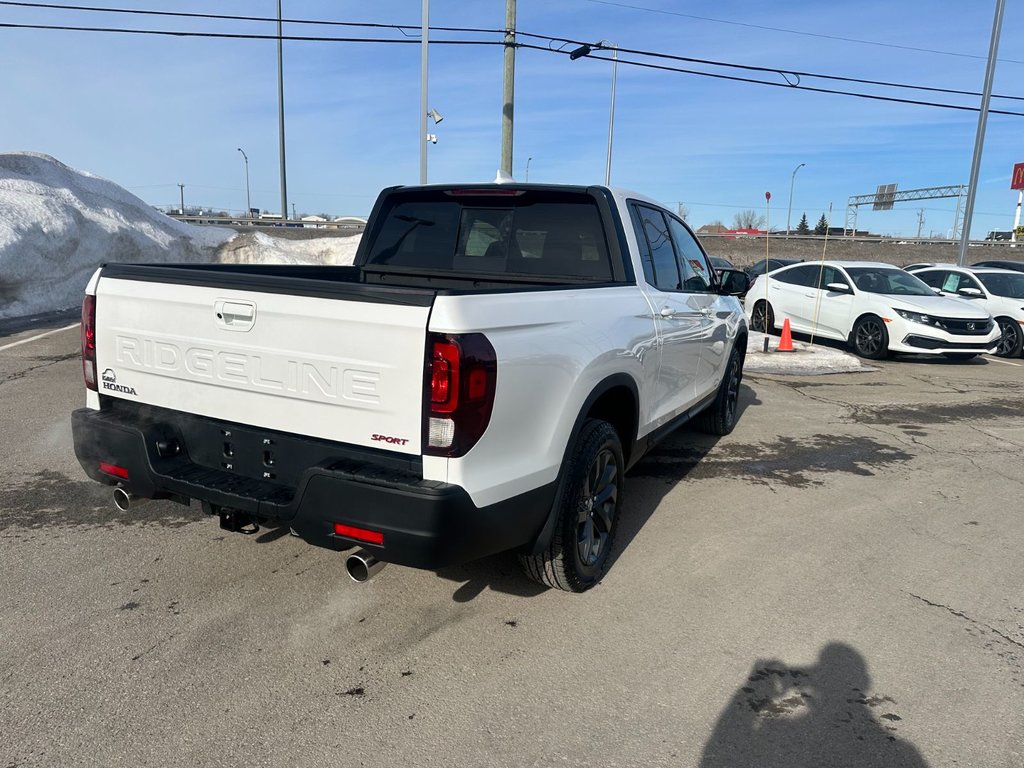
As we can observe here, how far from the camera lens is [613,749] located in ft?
8.22

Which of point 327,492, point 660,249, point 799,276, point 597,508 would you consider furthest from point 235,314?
point 799,276

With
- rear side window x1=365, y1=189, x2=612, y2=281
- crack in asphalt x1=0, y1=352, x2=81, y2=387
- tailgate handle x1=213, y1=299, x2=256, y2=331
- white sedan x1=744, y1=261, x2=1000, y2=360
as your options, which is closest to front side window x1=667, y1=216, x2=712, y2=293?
rear side window x1=365, y1=189, x2=612, y2=281

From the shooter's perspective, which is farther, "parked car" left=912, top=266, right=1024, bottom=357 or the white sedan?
"parked car" left=912, top=266, right=1024, bottom=357

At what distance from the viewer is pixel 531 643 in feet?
10.3

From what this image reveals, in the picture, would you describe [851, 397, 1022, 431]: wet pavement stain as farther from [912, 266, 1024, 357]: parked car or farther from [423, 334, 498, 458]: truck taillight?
[423, 334, 498, 458]: truck taillight

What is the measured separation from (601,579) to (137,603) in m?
2.22

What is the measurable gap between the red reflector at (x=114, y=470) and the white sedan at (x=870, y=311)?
38.2ft

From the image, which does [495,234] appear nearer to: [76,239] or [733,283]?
[733,283]

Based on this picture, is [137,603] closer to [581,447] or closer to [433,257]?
[581,447]

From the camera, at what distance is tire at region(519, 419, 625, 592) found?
3242 mm

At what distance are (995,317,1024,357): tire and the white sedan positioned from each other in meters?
1.53

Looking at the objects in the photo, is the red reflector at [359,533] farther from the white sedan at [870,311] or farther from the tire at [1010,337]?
the tire at [1010,337]

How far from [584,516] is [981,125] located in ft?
69.6

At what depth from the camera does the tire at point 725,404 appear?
6.43m
